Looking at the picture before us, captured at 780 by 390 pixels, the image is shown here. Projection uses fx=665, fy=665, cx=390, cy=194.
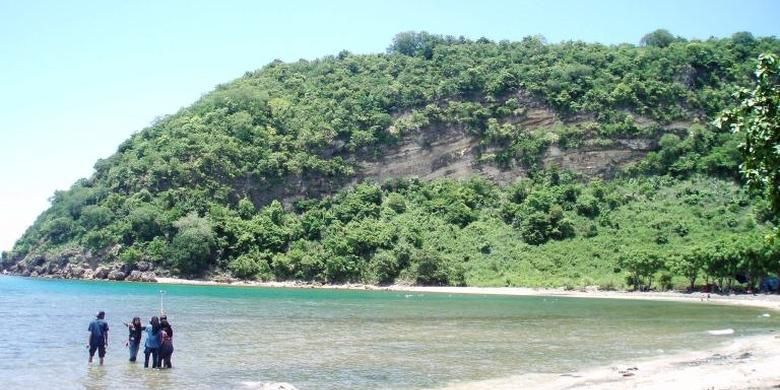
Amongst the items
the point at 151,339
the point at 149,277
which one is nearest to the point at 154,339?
the point at 151,339

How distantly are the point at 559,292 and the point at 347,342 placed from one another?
61.6 m

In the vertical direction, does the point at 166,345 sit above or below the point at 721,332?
above

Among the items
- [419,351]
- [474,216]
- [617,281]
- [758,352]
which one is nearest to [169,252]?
Answer: [474,216]

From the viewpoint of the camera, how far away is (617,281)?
296 ft

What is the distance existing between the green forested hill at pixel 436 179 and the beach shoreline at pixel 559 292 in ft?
9.15

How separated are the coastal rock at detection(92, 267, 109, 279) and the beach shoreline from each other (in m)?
12.6

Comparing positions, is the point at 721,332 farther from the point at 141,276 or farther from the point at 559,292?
the point at 141,276

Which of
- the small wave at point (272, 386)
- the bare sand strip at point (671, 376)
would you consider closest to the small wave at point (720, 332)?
the bare sand strip at point (671, 376)

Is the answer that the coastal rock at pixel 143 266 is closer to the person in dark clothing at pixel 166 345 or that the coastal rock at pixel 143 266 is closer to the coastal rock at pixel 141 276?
the coastal rock at pixel 141 276

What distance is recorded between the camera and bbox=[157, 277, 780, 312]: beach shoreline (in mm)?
68938

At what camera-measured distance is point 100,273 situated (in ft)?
406

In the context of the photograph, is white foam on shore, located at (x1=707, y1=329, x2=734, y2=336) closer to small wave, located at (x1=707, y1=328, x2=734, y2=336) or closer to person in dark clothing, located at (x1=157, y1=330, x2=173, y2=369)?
small wave, located at (x1=707, y1=328, x2=734, y2=336)

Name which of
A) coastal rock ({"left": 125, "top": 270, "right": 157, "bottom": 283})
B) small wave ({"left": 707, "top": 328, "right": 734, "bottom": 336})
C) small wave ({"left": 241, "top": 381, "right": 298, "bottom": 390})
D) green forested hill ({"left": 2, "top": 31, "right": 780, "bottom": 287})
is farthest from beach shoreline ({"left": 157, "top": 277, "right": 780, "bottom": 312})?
small wave ({"left": 241, "top": 381, "right": 298, "bottom": 390})

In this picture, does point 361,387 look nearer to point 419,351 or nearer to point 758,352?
point 419,351
